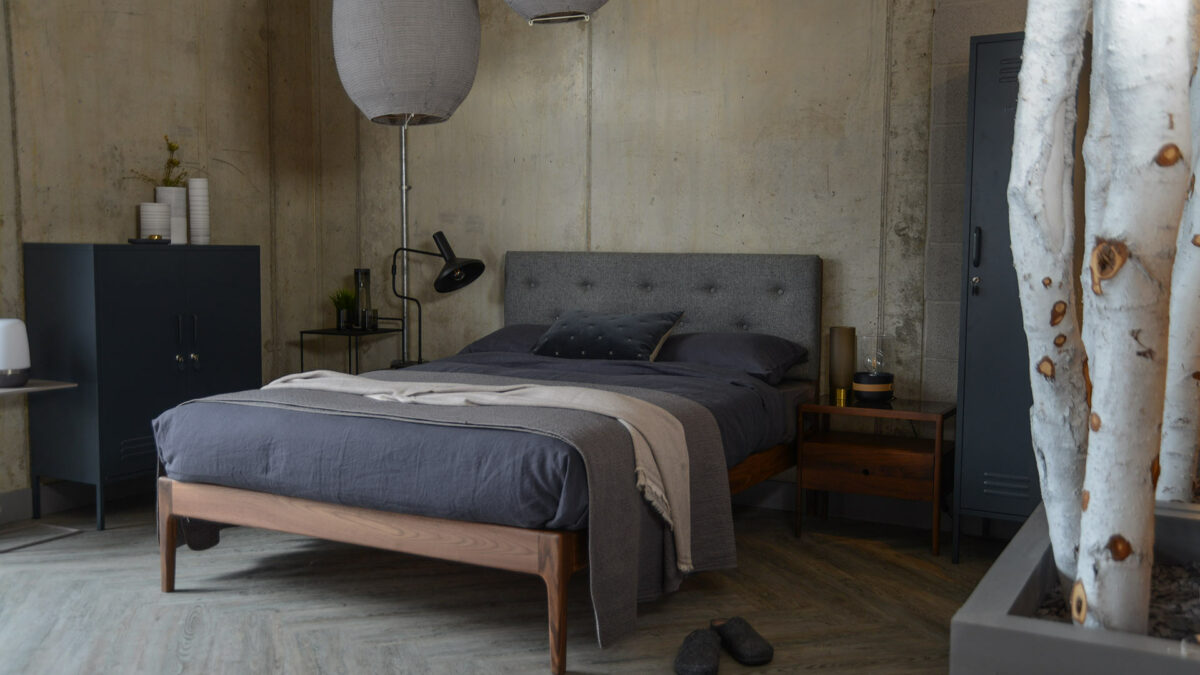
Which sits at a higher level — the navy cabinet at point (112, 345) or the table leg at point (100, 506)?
the navy cabinet at point (112, 345)

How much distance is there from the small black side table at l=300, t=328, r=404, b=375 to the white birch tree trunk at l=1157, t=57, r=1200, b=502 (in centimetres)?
410

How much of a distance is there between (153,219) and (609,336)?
2163 mm

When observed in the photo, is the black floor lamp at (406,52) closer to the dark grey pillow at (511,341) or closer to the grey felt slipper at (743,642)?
the dark grey pillow at (511,341)

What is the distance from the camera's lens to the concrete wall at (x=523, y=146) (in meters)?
4.13

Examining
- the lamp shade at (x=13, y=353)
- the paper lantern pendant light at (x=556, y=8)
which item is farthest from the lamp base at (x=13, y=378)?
the paper lantern pendant light at (x=556, y=8)

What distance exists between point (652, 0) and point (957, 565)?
2.86 meters

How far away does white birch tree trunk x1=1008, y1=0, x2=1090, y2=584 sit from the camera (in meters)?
1.41

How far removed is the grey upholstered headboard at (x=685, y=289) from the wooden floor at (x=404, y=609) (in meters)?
0.99

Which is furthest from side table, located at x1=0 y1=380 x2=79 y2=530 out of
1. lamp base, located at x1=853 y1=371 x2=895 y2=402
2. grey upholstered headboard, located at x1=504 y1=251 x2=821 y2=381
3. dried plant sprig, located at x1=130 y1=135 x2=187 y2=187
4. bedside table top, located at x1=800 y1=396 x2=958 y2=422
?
lamp base, located at x1=853 y1=371 x2=895 y2=402

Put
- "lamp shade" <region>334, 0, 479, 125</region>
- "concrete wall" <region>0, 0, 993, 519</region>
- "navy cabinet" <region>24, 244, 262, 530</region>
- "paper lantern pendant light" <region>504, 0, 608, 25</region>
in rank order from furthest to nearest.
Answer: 1. "concrete wall" <region>0, 0, 993, 519</region>
2. "navy cabinet" <region>24, 244, 262, 530</region>
3. "lamp shade" <region>334, 0, 479, 125</region>
4. "paper lantern pendant light" <region>504, 0, 608, 25</region>

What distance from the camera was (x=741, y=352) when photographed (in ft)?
13.2

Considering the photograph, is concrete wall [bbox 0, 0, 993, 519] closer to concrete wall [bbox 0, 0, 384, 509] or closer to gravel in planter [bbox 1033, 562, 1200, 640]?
concrete wall [bbox 0, 0, 384, 509]

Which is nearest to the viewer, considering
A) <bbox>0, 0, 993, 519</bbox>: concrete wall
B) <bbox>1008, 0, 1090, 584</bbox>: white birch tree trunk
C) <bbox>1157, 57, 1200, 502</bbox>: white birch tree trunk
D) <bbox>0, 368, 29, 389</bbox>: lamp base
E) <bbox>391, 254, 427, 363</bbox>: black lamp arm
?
<bbox>1008, 0, 1090, 584</bbox>: white birch tree trunk

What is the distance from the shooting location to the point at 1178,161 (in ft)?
3.99
